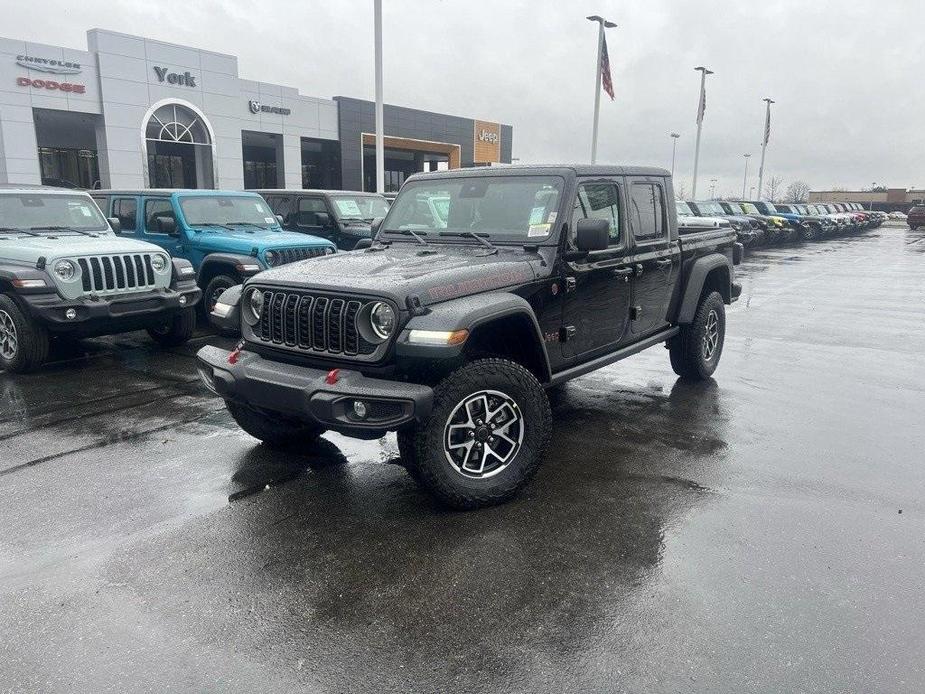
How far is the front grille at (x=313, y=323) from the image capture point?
12.8ft

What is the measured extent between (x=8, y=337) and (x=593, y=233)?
20.1 feet

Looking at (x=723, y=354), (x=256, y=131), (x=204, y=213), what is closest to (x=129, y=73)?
(x=256, y=131)

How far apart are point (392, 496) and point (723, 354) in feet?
17.8

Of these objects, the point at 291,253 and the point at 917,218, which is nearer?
the point at 291,253

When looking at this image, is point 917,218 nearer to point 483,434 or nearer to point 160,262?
point 160,262

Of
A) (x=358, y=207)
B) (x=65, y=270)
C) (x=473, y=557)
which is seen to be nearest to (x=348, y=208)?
(x=358, y=207)

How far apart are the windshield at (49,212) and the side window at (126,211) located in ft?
4.36

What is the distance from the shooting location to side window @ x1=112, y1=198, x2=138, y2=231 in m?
10.1

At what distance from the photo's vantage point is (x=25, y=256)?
23.5 feet

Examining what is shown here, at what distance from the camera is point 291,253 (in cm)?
944

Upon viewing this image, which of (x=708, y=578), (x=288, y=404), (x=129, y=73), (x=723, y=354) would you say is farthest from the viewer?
(x=129, y=73)

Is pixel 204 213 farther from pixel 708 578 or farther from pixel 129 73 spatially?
pixel 129 73

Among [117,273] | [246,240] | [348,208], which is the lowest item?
[117,273]

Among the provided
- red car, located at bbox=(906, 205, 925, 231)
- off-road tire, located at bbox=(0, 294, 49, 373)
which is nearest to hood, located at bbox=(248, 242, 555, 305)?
off-road tire, located at bbox=(0, 294, 49, 373)
